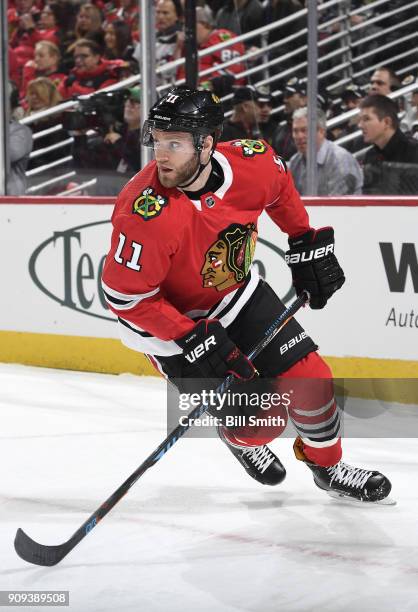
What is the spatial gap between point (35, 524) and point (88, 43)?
12.5 ft

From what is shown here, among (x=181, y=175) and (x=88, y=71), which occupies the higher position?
(x=88, y=71)

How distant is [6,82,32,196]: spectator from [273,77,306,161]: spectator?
4.19ft

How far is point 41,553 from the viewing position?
2410 millimetres

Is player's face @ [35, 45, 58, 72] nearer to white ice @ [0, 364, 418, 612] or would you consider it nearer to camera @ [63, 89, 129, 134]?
camera @ [63, 89, 129, 134]

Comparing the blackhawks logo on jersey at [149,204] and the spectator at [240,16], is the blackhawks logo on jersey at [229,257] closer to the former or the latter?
the blackhawks logo on jersey at [149,204]

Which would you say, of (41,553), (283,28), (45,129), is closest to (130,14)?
(45,129)

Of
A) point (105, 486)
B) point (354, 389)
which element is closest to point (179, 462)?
point (105, 486)

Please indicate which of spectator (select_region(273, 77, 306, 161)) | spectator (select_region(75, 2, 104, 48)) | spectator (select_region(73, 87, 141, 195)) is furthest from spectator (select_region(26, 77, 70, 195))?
spectator (select_region(273, 77, 306, 161))

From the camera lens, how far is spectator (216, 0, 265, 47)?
5125 millimetres

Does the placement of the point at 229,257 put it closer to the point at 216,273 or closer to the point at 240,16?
the point at 216,273

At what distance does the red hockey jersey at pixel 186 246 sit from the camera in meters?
2.48

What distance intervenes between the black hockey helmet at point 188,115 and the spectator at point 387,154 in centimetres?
181

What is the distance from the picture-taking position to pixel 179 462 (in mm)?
3377

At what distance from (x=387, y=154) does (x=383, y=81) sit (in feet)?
1.90
